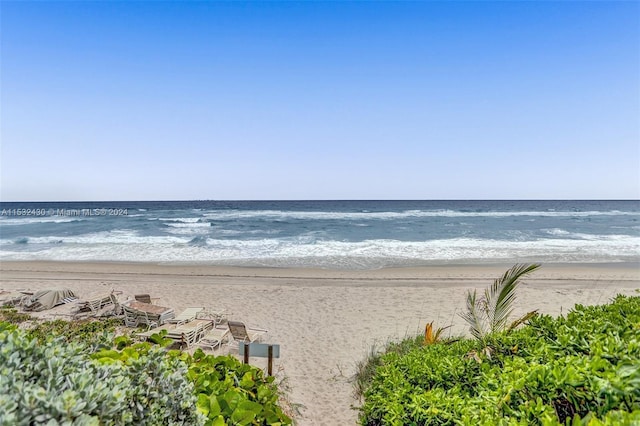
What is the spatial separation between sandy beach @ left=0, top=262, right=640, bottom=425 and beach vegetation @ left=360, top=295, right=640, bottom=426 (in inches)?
100

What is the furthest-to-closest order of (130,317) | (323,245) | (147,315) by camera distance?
→ (323,245) < (130,317) < (147,315)

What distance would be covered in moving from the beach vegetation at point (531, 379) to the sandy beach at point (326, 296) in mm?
2540

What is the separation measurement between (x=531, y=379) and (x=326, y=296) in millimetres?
10036

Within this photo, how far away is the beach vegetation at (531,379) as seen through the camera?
1.65 m

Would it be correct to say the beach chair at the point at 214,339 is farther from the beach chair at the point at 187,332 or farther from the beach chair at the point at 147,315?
the beach chair at the point at 147,315

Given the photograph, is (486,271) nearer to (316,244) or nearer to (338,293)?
(338,293)

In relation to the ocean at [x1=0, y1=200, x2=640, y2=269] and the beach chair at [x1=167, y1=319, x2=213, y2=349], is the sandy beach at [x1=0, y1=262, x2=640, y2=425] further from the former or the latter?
the ocean at [x1=0, y1=200, x2=640, y2=269]

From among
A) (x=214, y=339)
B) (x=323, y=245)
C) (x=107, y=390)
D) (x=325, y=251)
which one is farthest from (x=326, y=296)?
(x=323, y=245)

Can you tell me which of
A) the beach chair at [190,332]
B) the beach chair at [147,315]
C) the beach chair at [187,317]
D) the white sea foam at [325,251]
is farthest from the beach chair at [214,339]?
the white sea foam at [325,251]

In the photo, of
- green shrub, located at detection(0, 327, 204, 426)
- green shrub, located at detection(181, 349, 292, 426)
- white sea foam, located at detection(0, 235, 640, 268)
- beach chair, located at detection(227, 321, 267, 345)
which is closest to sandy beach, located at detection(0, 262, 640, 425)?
beach chair, located at detection(227, 321, 267, 345)

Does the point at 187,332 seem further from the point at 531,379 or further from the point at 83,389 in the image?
the point at 531,379

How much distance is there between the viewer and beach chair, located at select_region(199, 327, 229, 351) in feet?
25.2

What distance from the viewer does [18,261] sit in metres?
18.4

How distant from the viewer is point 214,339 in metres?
7.75
